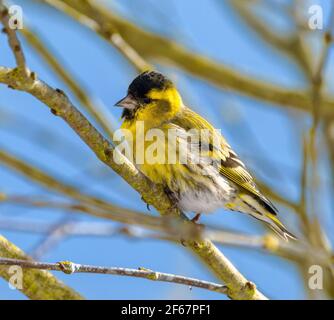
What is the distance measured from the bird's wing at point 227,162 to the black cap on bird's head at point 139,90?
0.84 feet

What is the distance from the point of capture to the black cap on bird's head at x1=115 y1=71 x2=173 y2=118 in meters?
4.23

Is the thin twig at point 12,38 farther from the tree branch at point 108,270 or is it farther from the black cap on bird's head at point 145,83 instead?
the black cap on bird's head at point 145,83

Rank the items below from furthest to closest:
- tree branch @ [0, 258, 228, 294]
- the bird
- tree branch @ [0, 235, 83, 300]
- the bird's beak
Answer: the bird's beak
the bird
tree branch @ [0, 235, 83, 300]
tree branch @ [0, 258, 228, 294]

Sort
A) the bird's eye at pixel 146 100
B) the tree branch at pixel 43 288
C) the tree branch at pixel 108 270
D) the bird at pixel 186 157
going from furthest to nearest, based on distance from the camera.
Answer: the bird's eye at pixel 146 100
the bird at pixel 186 157
the tree branch at pixel 43 288
the tree branch at pixel 108 270

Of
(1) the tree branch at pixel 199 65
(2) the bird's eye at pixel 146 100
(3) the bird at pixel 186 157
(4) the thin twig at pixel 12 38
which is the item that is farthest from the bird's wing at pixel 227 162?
(4) the thin twig at pixel 12 38

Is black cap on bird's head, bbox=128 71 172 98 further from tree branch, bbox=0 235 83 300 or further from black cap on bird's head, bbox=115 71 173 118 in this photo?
tree branch, bbox=0 235 83 300

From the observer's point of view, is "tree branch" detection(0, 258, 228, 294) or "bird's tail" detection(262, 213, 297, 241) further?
"bird's tail" detection(262, 213, 297, 241)

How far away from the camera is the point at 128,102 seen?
4242 millimetres

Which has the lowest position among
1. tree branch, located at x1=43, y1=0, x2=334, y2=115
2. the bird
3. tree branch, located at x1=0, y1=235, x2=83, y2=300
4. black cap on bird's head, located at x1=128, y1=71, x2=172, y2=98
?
tree branch, located at x1=0, y1=235, x2=83, y2=300

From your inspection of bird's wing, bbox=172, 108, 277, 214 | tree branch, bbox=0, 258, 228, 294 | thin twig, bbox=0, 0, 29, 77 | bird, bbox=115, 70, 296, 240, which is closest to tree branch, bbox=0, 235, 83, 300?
tree branch, bbox=0, 258, 228, 294

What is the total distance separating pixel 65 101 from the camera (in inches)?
102

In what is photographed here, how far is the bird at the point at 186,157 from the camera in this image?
3985mm
